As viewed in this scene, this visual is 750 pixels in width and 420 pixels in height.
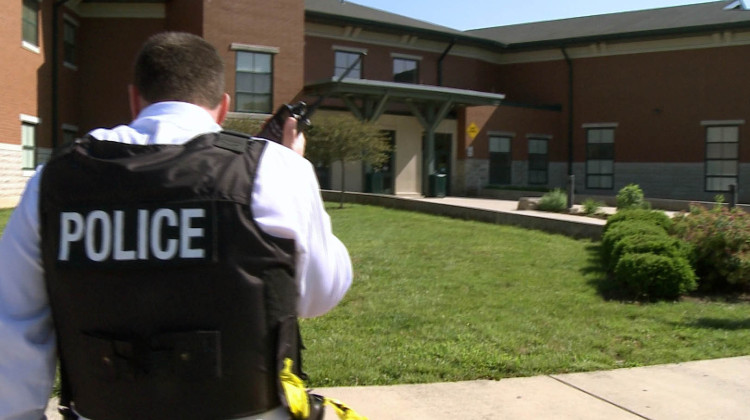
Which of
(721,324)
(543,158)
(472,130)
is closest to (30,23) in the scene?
(472,130)

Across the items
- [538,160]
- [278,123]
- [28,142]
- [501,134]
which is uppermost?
[501,134]

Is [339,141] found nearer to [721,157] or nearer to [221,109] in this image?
[721,157]

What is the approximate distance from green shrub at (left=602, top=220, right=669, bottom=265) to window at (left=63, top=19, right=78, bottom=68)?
17.2m

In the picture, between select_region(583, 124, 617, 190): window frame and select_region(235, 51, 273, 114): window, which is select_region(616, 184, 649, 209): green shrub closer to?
select_region(235, 51, 273, 114): window

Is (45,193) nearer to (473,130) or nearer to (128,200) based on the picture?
(128,200)

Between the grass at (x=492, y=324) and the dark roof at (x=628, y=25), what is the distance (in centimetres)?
1879

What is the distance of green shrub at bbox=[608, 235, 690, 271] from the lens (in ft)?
27.5

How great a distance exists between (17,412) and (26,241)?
0.42 metres

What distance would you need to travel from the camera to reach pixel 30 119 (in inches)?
751

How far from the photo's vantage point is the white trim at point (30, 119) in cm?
1867

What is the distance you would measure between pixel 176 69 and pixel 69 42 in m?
22.0

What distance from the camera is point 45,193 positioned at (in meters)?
1.77

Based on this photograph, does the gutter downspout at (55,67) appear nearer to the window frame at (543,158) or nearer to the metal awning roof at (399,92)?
the metal awning roof at (399,92)

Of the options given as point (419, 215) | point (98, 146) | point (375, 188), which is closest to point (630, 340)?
point (98, 146)
